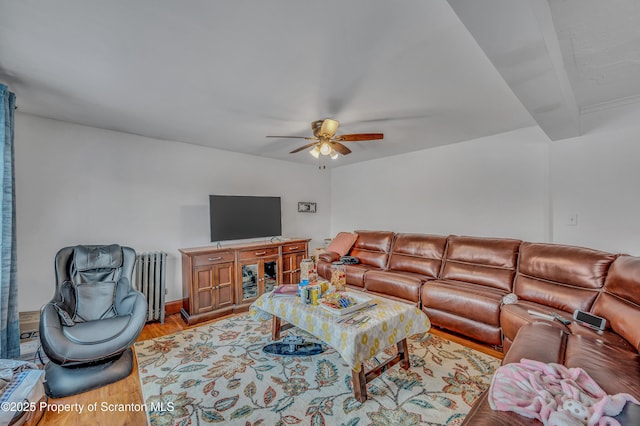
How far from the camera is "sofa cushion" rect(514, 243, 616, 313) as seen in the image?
213cm

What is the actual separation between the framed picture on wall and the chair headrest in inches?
121

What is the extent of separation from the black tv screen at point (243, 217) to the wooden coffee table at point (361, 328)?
5.70ft

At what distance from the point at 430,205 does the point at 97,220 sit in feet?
15.0

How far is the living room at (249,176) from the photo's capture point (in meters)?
2.42

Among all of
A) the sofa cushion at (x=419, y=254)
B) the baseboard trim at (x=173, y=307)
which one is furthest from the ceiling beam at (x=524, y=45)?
the baseboard trim at (x=173, y=307)

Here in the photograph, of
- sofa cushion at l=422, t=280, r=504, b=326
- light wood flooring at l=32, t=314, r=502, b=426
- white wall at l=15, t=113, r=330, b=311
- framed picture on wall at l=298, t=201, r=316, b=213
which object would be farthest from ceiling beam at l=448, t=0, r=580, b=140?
framed picture on wall at l=298, t=201, r=316, b=213

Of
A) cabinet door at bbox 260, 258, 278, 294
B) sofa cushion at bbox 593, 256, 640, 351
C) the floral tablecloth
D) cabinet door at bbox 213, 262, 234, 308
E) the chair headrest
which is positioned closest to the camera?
sofa cushion at bbox 593, 256, 640, 351

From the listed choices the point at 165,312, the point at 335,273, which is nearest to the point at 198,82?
the point at 335,273

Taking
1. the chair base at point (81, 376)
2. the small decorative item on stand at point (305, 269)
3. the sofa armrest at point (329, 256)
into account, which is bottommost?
the chair base at point (81, 376)

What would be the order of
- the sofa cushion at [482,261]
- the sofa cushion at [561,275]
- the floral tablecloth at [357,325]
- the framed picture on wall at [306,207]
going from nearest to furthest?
the floral tablecloth at [357,325] → the sofa cushion at [561,275] → the sofa cushion at [482,261] → the framed picture on wall at [306,207]

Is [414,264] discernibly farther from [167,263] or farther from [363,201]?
[167,263]

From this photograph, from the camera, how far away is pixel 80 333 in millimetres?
2023

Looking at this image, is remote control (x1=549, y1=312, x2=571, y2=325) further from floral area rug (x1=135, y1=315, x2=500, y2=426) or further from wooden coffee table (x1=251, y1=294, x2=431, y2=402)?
wooden coffee table (x1=251, y1=294, x2=431, y2=402)

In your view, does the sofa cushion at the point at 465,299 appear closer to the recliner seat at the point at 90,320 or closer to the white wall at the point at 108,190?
the recliner seat at the point at 90,320
